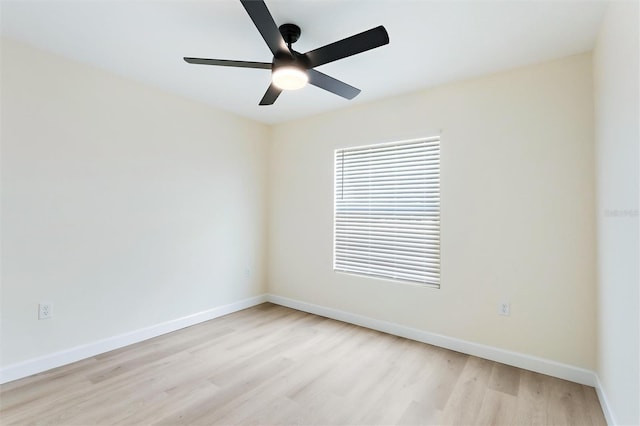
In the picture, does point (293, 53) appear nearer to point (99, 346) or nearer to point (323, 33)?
point (323, 33)

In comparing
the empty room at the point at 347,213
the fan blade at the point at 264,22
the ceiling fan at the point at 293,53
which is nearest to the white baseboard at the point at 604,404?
the empty room at the point at 347,213

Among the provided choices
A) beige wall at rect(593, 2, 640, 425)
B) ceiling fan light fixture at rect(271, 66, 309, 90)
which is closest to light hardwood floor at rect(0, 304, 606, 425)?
beige wall at rect(593, 2, 640, 425)

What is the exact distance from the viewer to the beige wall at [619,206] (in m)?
1.38

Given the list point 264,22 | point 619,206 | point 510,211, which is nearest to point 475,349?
point 510,211

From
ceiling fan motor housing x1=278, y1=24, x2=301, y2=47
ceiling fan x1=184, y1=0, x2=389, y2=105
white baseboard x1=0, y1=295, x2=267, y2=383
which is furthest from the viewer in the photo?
white baseboard x1=0, y1=295, x2=267, y2=383

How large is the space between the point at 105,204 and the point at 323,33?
2.35 m

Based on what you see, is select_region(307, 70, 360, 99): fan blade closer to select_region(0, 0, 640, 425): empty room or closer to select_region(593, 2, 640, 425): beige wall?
select_region(0, 0, 640, 425): empty room

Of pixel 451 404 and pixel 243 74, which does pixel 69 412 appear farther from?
pixel 243 74

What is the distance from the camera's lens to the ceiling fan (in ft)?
5.15

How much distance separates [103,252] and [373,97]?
3002 mm

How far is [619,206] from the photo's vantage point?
1631mm

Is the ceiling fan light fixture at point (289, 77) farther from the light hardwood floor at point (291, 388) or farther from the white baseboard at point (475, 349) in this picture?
the white baseboard at point (475, 349)

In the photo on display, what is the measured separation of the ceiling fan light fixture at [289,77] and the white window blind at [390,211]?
60.0 inches

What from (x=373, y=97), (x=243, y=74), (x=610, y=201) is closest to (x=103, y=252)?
(x=243, y=74)
